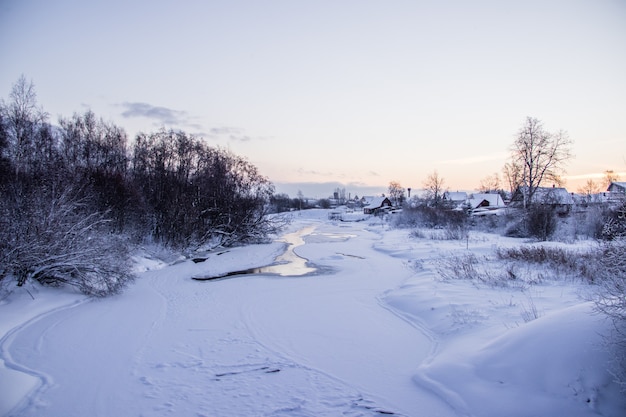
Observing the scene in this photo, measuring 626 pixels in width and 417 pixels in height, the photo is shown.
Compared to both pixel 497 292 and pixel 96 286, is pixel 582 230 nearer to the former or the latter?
pixel 497 292

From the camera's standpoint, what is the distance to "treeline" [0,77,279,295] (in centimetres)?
1027

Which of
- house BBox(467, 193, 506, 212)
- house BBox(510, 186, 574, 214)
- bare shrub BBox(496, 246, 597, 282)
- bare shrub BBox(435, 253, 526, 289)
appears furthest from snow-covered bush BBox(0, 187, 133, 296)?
house BBox(467, 193, 506, 212)

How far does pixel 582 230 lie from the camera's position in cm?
2492

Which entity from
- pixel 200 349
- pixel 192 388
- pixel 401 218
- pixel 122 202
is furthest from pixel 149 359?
pixel 401 218

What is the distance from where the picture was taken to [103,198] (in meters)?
18.8

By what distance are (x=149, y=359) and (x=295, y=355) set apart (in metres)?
2.78

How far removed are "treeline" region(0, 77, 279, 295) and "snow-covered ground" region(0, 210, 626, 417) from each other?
3.74 ft

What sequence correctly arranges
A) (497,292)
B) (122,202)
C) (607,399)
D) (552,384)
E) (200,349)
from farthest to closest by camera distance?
(122,202) < (497,292) < (200,349) < (552,384) < (607,399)

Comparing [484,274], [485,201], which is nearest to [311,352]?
[484,274]

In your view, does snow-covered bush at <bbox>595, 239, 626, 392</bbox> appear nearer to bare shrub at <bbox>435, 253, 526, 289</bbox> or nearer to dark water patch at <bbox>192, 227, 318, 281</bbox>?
bare shrub at <bbox>435, 253, 526, 289</bbox>

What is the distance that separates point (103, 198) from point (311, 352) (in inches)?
655

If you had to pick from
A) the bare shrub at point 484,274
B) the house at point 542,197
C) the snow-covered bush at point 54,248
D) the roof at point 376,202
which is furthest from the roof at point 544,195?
the roof at point 376,202

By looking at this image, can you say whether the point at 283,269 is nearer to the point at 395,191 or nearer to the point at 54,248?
the point at 54,248

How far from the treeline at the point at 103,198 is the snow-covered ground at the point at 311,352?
3.74 ft
